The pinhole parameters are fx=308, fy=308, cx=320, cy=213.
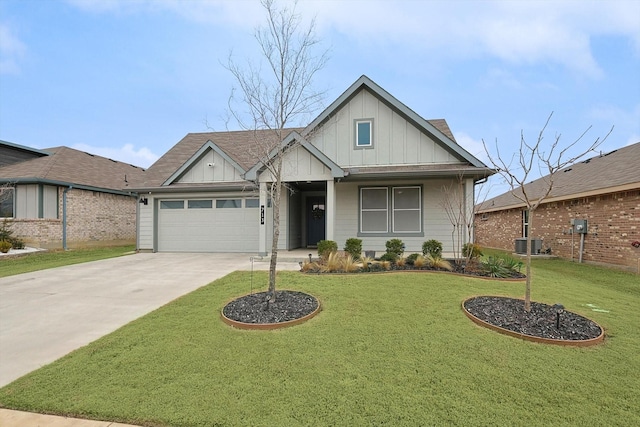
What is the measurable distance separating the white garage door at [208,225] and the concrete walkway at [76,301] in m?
2.61

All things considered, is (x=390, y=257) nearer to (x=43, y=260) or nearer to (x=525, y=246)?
(x=525, y=246)

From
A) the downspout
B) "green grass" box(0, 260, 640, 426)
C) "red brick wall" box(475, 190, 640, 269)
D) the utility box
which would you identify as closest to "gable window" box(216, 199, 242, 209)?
the downspout

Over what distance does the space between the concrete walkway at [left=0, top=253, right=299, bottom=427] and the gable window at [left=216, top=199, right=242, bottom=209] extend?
3.23 m

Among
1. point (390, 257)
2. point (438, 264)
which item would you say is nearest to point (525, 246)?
point (438, 264)

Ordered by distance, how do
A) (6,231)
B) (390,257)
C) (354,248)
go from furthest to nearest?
1. (6,231)
2. (354,248)
3. (390,257)

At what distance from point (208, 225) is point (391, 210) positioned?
304 inches

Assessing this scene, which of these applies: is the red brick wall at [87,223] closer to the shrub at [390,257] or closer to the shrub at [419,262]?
the shrub at [390,257]

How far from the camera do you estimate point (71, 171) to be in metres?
16.4

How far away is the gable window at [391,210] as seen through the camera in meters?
11.7

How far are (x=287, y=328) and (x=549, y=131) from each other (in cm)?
588

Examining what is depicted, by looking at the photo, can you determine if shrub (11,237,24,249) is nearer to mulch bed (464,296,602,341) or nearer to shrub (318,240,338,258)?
shrub (318,240,338,258)

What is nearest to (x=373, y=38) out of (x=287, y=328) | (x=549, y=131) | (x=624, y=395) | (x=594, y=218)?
(x=549, y=131)

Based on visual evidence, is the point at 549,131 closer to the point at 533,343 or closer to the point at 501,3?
the point at 533,343

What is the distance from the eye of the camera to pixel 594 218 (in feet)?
36.7
